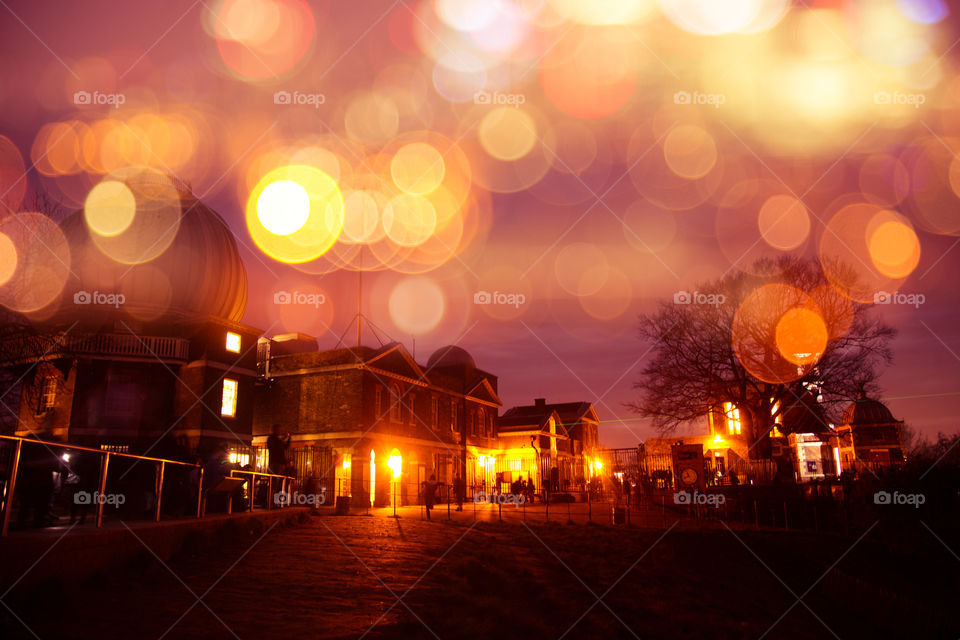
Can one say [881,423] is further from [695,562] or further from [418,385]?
[695,562]

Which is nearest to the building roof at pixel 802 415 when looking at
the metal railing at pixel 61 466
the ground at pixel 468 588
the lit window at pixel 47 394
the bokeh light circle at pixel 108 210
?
the ground at pixel 468 588

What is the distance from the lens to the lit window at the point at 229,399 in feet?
93.8

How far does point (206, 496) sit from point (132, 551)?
19.5 ft

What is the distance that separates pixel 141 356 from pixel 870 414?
148 ft

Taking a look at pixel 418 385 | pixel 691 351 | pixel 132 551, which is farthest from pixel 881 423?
pixel 132 551

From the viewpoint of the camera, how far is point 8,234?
1666 cm

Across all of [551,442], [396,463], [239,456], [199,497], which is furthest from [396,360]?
[199,497]

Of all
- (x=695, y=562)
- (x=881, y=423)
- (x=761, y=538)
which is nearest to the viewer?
(x=695, y=562)

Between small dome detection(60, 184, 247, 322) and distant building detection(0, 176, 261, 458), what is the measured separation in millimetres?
44

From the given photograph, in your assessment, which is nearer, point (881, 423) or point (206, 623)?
point (206, 623)

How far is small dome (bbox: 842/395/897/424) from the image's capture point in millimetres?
Answer: 42406

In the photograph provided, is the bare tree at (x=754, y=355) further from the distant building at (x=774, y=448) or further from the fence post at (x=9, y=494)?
the fence post at (x=9, y=494)

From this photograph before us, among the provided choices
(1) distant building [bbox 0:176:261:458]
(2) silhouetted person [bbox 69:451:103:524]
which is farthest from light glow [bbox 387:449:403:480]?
(2) silhouetted person [bbox 69:451:103:524]

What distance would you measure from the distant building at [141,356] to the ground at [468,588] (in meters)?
14.3
